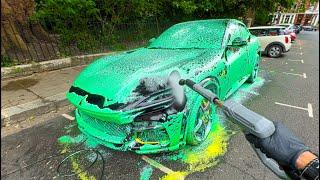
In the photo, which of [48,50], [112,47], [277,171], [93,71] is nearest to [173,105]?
[93,71]

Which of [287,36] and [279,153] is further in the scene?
[287,36]

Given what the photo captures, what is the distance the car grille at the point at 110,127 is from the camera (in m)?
2.54

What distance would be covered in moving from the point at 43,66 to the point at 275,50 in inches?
353

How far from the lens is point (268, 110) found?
14.3 feet

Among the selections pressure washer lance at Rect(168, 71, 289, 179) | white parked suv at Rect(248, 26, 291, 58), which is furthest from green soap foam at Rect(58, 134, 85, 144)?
white parked suv at Rect(248, 26, 291, 58)

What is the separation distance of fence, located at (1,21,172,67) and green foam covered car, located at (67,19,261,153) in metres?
4.14

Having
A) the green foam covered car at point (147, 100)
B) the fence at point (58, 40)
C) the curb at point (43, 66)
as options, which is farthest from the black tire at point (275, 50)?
the green foam covered car at point (147, 100)

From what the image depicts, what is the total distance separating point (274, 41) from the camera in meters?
10.0

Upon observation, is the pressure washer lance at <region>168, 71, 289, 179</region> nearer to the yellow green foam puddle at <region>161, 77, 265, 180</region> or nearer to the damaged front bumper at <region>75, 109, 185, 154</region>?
the damaged front bumper at <region>75, 109, 185, 154</region>

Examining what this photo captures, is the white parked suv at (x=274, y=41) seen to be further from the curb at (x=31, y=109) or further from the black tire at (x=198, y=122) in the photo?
the curb at (x=31, y=109)

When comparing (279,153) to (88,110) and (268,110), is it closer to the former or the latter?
(88,110)

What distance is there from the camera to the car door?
3.78 meters

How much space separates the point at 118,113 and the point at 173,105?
0.60 metres

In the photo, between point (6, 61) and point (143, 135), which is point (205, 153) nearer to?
point (143, 135)
